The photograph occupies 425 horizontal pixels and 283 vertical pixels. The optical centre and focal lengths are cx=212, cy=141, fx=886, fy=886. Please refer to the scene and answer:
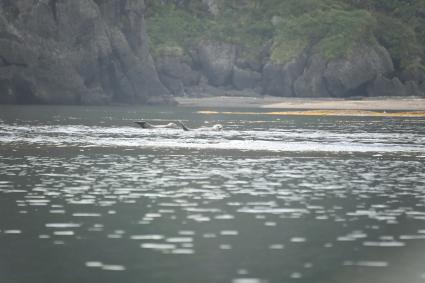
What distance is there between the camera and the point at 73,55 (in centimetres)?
17662

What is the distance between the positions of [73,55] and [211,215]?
14840 centimetres

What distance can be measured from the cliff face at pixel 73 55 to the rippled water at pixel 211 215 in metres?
107

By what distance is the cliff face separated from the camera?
168m

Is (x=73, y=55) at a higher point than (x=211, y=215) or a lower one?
higher

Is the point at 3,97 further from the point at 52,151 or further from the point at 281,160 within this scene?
the point at 281,160

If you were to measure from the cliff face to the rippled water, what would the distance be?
107 meters

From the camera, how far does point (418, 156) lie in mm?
60344

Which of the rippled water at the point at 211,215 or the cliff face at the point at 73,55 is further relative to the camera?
the cliff face at the point at 73,55

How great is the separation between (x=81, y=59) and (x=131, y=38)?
2226cm

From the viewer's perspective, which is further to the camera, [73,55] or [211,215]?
[73,55]

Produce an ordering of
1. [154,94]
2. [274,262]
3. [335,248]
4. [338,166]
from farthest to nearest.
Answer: [154,94] → [338,166] → [335,248] → [274,262]

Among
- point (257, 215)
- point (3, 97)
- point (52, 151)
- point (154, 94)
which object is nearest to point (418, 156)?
point (52, 151)

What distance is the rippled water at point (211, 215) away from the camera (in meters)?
23.3

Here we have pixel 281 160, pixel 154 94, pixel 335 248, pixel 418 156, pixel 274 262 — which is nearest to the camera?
pixel 274 262
